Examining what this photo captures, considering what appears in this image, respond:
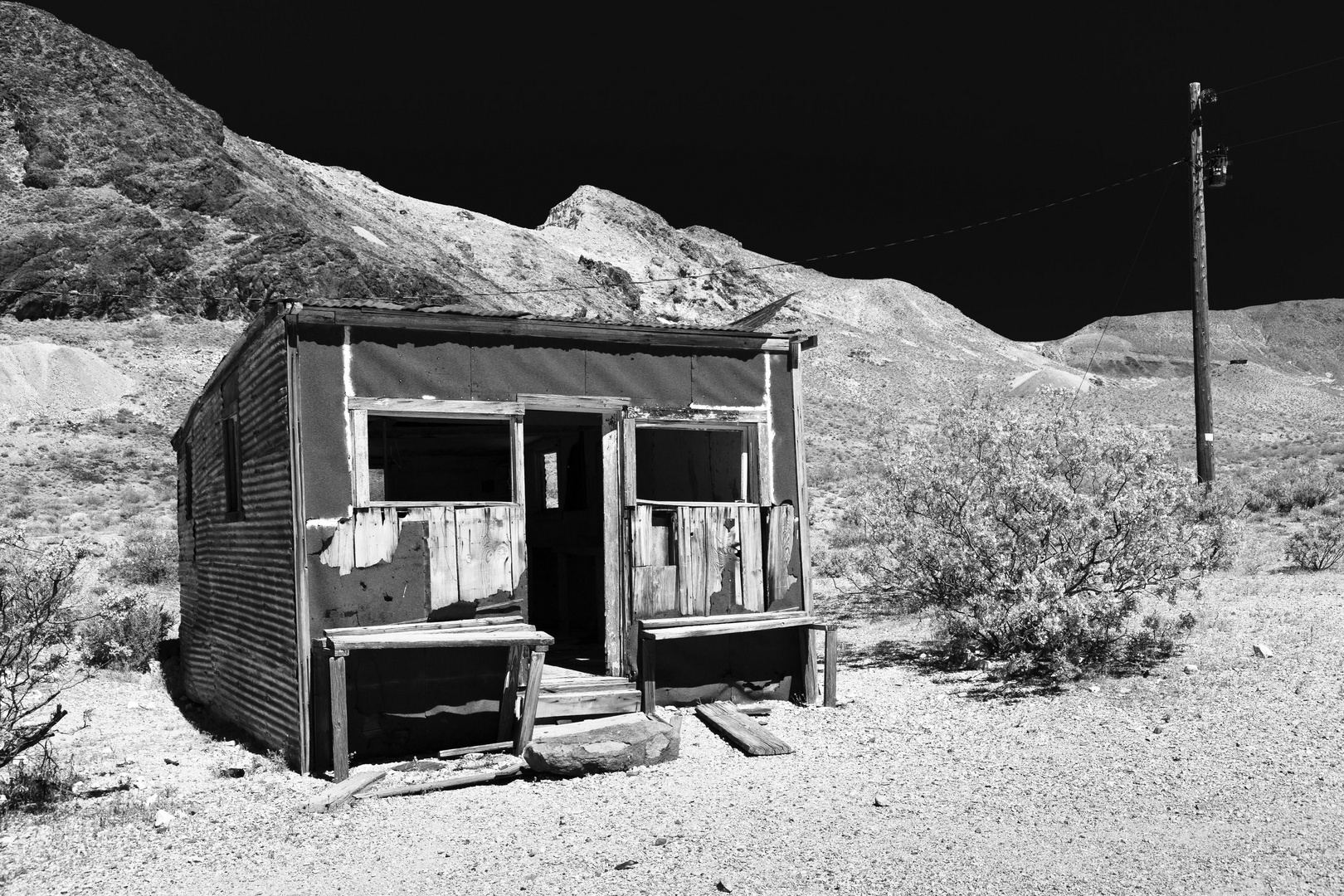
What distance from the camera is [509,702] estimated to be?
26.7 feet

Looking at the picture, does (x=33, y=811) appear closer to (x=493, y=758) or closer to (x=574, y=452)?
(x=493, y=758)

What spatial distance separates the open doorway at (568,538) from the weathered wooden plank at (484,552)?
9.11 ft

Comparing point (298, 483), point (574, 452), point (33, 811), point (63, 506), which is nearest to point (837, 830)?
point (298, 483)

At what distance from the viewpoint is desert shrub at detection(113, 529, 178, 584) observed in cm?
1781

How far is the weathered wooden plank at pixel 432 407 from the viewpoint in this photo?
793 cm

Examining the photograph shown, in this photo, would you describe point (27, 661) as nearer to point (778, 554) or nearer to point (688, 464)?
point (778, 554)

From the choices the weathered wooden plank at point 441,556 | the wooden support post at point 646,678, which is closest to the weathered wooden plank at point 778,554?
the wooden support post at point 646,678

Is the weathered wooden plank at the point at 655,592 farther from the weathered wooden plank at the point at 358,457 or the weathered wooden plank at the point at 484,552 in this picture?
the weathered wooden plank at the point at 358,457

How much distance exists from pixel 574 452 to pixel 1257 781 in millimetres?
7745

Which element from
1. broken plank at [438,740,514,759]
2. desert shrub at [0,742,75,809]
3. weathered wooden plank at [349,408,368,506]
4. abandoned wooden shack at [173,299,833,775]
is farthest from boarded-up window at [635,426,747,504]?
desert shrub at [0,742,75,809]

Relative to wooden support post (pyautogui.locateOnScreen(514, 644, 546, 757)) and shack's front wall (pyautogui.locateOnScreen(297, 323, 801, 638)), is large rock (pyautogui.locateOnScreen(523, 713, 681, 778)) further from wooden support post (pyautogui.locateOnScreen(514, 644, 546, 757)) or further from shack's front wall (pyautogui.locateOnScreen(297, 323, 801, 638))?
shack's front wall (pyautogui.locateOnScreen(297, 323, 801, 638))

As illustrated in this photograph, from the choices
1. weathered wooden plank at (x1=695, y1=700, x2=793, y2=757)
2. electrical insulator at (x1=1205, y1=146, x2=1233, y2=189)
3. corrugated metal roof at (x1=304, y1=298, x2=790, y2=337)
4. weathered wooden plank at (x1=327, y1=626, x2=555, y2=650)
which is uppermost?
electrical insulator at (x1=1205, y1=146, x2=1233, y2=189)

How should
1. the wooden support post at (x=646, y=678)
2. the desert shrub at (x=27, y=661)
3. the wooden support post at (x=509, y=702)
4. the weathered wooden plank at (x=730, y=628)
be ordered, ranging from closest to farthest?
the desert shrub at (x=27, y=661)
the wooden support post at (x=509, y=702)
the weathered wooden plank at (x=730, y=628)
the wooden support post at (x=646, y=678)

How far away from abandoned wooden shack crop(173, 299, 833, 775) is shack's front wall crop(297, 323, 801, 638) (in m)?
0.02
